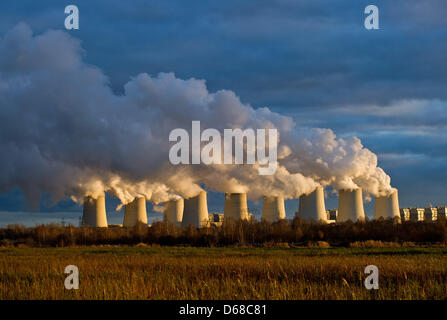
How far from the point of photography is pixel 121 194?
59.0m

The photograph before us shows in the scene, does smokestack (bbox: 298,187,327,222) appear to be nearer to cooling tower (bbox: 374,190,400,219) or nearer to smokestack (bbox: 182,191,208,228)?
cooling tower (bbox: 374,190,400,219)

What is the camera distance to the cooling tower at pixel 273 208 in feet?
179

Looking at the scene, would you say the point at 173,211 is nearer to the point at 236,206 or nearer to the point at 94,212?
the point at 94,212

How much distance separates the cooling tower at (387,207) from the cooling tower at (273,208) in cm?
965

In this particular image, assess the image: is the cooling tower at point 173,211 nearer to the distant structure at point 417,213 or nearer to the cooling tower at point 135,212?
the cooling tower at point 135,212

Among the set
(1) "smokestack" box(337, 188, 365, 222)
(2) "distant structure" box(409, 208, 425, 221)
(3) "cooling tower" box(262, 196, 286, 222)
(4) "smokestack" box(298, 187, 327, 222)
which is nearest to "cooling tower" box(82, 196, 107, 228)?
(3) "cooling tower" box(262, 196, 286, 222)

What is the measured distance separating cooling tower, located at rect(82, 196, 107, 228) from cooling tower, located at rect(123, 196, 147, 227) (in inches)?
211

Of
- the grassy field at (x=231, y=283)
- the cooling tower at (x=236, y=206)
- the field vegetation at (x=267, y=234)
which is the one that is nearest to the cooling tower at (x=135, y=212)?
the field vegetation at (x=267, y=234)

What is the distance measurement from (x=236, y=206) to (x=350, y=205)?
9.78 metres

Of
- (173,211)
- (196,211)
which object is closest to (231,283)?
(196,211)

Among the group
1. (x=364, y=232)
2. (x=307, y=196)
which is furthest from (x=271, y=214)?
(x=364, y=232)

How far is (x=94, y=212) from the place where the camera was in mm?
53250

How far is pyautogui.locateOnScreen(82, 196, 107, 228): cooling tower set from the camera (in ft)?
172

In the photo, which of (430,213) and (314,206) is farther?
(430,213)
